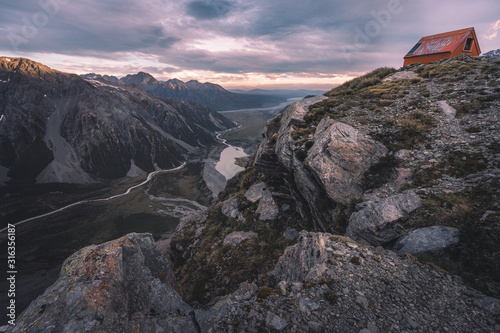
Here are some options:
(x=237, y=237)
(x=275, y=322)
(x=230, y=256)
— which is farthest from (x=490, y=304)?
(x=237, y=237)

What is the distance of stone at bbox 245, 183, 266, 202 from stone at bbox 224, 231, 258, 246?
6.15 m

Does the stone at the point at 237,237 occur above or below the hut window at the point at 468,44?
below

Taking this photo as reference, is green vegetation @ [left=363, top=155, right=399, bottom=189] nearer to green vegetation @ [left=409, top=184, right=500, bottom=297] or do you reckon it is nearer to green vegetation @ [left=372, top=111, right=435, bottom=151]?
green vegetation @ [left=372, top=111, right=435, bottom=151]

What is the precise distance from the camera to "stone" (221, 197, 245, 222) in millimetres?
34344

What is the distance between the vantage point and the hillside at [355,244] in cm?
950

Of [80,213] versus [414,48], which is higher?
[414,48]

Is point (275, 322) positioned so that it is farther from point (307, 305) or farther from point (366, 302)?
point (366, 302)

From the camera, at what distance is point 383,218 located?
565 inches

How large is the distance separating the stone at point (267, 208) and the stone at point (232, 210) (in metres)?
3.95

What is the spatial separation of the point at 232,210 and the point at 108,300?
75.5ft

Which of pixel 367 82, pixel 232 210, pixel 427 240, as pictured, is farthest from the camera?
pixel 232 210

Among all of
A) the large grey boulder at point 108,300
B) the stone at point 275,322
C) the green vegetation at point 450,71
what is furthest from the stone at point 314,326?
the green vegetation at point 450,71

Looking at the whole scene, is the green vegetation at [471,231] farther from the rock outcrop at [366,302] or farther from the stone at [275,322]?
the stone at [275,322]

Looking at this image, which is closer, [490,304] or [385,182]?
[490,304]
